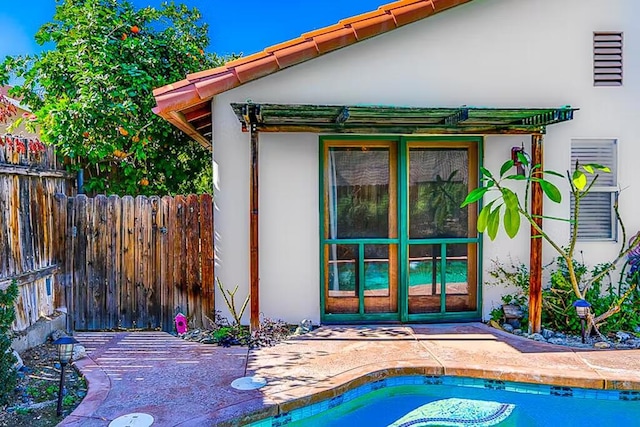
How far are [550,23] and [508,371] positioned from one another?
5214 mm

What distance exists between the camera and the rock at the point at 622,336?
21.5ft

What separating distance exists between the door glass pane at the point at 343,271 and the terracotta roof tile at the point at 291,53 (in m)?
2.78

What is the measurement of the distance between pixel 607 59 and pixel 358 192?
14.2 feet

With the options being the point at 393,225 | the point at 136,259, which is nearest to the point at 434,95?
the point at 393,225

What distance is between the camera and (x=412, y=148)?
7465mm

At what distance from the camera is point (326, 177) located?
735 centimetres

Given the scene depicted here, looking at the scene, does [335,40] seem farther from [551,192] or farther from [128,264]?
[128,264]

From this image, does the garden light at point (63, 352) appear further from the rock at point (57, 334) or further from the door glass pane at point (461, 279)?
the door glass pane at point (461, 279)

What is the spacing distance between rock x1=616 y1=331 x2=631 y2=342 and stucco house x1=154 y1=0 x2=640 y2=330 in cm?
126

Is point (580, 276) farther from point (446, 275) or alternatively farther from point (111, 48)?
point (111, 48)

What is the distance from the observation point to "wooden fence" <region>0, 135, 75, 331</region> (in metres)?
5.71

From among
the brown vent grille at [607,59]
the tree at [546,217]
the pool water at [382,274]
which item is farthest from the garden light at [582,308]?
the brown vent grille at [607,59]

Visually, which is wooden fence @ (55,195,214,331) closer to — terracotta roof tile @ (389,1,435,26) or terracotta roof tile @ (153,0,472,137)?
terracotta roof tile @ (153,0,472,137)

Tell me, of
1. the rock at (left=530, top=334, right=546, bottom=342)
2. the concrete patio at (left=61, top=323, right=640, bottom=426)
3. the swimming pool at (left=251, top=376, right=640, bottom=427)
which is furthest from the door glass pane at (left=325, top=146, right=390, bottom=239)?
the swimming pool at (left=251, top=376, right=640, bottom=427)
